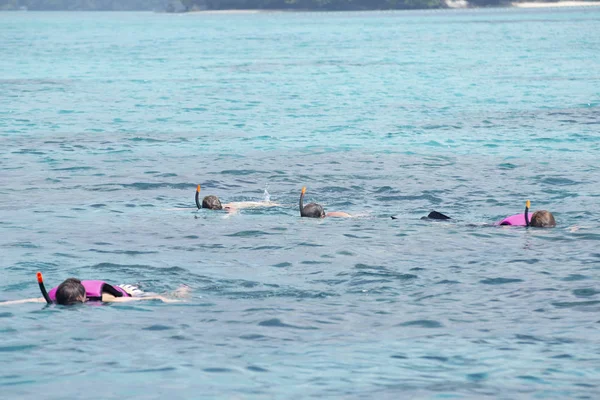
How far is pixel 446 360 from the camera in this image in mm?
10750

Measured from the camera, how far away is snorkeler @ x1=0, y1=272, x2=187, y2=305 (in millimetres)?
12797

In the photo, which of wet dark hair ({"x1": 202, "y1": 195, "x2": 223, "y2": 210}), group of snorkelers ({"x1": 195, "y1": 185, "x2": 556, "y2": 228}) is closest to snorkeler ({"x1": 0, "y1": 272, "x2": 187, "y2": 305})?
group of snorkelers ({"x1": 195, "y1": 185, "x2": 556, "y2": 228})

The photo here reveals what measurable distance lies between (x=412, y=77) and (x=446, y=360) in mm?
47453

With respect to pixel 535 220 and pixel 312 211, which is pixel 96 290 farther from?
pixel 535 220

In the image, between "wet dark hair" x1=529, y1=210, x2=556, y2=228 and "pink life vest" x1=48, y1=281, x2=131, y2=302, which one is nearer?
"pink life vest" x1=48, y1=281, x2=131, y2=302

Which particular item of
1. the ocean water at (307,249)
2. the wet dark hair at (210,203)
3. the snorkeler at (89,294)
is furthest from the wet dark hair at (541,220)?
the snorkeler at (89,294)

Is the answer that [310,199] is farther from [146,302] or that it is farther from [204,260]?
[146,302]

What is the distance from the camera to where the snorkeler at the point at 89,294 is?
12.8 m

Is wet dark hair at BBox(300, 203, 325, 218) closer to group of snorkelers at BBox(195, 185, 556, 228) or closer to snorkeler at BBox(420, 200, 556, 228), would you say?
group of snorkelers at BBox(195, 185, 556, 228)

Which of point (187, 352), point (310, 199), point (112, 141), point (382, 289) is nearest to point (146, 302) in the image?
point (187, 352)

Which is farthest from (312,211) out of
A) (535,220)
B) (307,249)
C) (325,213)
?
(535,220)

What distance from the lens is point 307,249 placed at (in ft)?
53.5

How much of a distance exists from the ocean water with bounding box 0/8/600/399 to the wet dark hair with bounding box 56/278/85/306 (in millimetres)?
104

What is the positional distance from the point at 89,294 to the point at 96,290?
0.11 metres
